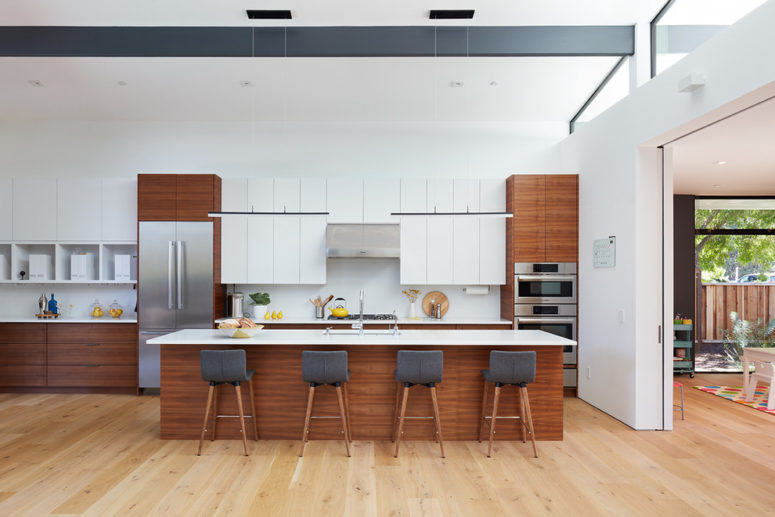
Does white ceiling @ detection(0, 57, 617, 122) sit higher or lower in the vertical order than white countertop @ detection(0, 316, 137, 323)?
higher

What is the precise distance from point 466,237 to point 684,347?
3291 millimetres

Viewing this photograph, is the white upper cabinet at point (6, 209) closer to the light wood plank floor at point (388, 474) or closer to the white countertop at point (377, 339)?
the light wood plank floor at point (388, 474)

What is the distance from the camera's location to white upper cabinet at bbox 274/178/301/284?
6208 mm

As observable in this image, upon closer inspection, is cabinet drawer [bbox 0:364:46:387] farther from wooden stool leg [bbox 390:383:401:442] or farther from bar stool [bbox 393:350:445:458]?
bar stool [bbox 393:350:445:458]

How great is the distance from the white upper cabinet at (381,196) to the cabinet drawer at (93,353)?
320 centimetres

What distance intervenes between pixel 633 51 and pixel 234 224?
4.59 m

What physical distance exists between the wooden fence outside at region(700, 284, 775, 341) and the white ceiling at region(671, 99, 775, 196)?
53.6 inches

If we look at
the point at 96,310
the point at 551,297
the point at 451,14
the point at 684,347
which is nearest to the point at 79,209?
the point at 96,310

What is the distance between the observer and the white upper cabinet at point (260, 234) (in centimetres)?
618

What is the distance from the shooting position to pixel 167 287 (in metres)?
5.85

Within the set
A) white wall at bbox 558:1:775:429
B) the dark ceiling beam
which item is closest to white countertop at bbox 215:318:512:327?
white wall at bbox 558:1:775:429

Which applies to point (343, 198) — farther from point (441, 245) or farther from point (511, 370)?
point (511, 370)

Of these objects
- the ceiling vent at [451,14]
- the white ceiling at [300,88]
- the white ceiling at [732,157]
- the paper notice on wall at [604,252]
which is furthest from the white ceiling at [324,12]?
the paper notice on wall at [604,252]

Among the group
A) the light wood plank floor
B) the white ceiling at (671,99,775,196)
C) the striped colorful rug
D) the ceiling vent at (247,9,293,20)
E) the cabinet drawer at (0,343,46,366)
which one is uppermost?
the ceiling vent at (247,9,293,20)
